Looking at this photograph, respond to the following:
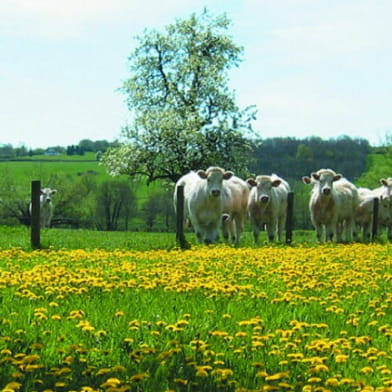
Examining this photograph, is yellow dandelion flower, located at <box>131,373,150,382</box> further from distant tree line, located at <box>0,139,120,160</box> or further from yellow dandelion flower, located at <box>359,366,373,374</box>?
distant tree line, located at <box>0,139,120,160</box>

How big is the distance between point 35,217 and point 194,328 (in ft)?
38.4

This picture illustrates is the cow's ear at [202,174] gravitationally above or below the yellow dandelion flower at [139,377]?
above

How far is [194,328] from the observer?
7137 mm

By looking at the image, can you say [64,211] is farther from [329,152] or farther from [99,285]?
[99,285]

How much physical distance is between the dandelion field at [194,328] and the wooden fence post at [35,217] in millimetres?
5372

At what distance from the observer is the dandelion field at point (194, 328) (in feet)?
17.6

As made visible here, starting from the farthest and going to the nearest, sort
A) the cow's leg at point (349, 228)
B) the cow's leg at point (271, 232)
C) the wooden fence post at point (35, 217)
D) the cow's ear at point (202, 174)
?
the cow's leg at point (349, 228) < the cow's leg at point (271, 232) < the cow's ear at point (202, 174) < the wooden fence post at point (35, 217)

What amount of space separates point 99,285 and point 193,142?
141ft

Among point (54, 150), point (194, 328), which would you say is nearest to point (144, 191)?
point (54, 150)

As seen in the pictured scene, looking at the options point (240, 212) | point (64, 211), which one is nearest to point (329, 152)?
point (64, 211)

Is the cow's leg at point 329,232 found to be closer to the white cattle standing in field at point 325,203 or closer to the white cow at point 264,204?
the white cattle standing in field at point 325,203

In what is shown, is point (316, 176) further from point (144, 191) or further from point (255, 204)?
point (144, 191)

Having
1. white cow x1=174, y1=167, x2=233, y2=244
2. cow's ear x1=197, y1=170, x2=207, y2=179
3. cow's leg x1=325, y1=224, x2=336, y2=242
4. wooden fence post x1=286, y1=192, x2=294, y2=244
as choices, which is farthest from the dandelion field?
cow's leg x1=325, y1=224, x2=336, y2=242

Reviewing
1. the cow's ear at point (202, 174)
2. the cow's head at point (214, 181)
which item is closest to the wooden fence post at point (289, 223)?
the cow's head at point (214, 181)
